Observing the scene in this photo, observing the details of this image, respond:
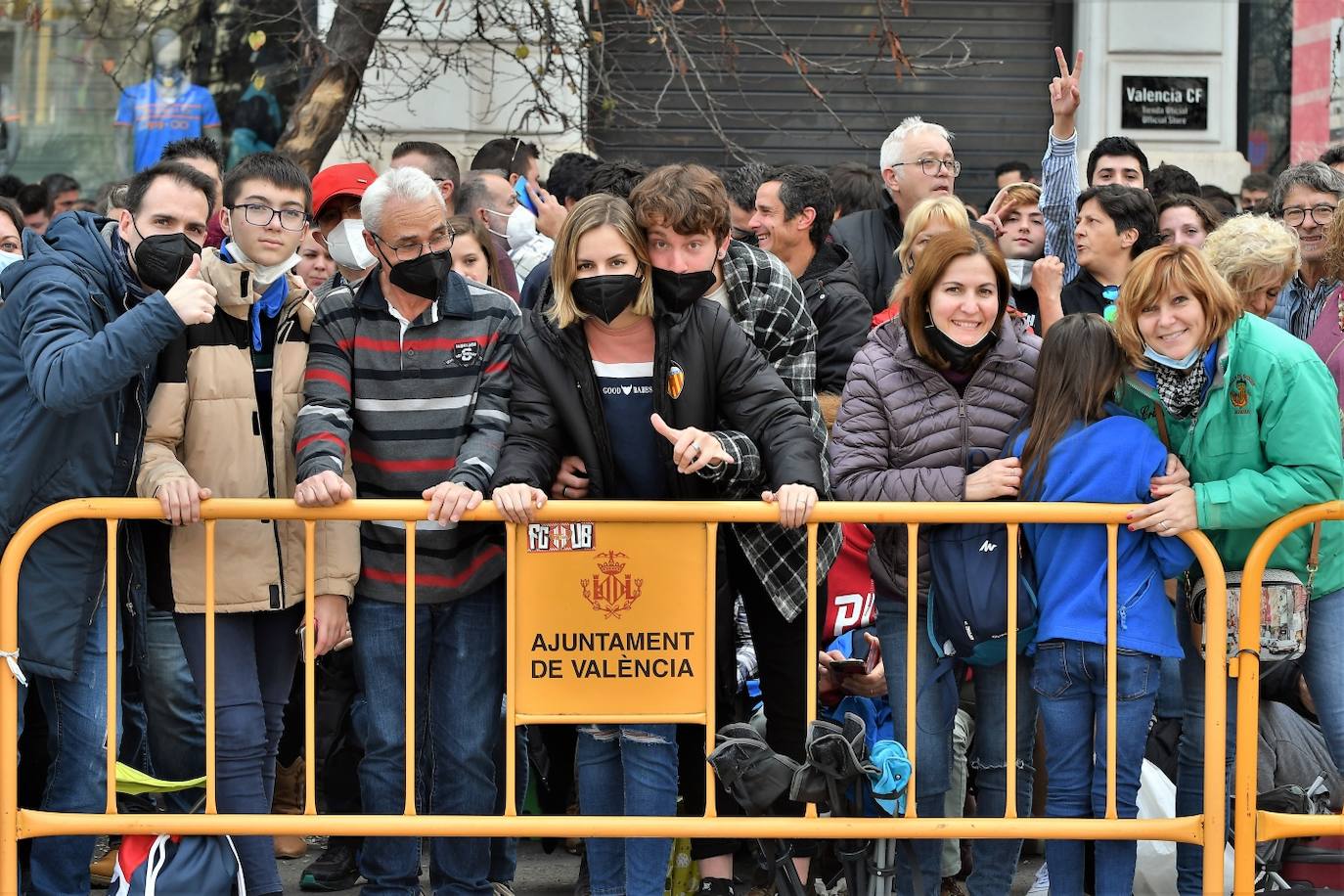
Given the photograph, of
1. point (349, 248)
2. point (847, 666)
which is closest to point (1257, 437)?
point (847, 666)

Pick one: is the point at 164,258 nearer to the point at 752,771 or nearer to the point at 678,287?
the point at 678,287

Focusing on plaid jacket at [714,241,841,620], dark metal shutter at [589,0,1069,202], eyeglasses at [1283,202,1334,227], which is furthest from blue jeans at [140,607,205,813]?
dark metal shutter at [589,0,1069,202]

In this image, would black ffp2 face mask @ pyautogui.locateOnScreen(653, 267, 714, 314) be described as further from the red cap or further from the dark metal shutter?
the dark metal shutter

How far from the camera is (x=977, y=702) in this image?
502cm

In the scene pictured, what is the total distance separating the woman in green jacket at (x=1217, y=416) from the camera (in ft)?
15.4

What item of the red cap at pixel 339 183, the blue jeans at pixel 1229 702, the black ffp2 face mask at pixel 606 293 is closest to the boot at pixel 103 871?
the red cap at pixel 339 183

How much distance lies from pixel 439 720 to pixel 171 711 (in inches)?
30.6

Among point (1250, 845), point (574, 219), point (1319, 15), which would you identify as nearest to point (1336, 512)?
point (1250, 845)

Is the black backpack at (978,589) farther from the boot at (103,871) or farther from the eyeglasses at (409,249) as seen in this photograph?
the boot at (103,871)

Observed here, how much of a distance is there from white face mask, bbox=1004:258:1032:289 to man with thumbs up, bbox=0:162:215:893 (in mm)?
3326

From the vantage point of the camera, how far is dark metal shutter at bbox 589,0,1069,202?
442 inches

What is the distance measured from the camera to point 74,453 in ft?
15.5

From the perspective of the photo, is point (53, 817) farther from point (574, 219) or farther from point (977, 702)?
point (977, 702)

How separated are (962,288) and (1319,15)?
273 inches
